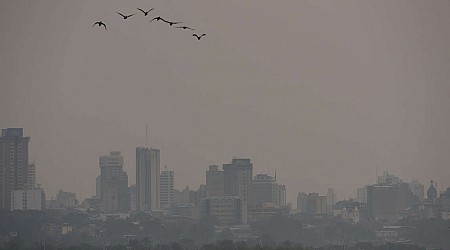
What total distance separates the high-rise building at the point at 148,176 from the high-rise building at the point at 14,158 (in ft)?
79.6

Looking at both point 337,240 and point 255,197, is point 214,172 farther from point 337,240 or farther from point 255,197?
point 337,240

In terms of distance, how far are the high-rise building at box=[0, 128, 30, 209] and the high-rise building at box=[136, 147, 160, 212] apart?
24252 mm

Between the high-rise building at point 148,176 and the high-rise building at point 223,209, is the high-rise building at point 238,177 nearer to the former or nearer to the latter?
the high-rise building at point 223,209

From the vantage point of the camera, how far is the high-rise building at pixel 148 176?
195m

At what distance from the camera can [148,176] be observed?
19875 cm

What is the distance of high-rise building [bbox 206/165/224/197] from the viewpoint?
17650 cm

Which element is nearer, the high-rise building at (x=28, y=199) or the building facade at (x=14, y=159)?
the high-rise building at (x=28, y=199)

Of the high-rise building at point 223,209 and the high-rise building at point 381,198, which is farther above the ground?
the high-rise building at point 381,198

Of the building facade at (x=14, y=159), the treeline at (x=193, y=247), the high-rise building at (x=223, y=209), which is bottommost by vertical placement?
the treeline at (x=193, y=247)

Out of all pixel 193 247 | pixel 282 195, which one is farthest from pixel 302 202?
pixel 193 247

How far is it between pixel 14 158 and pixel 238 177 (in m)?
24.2

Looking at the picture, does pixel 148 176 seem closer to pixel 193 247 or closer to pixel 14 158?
pixel 14 158

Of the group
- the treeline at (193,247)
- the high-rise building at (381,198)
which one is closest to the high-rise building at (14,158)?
the high-rise building at (381,198)

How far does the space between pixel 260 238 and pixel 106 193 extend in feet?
236
